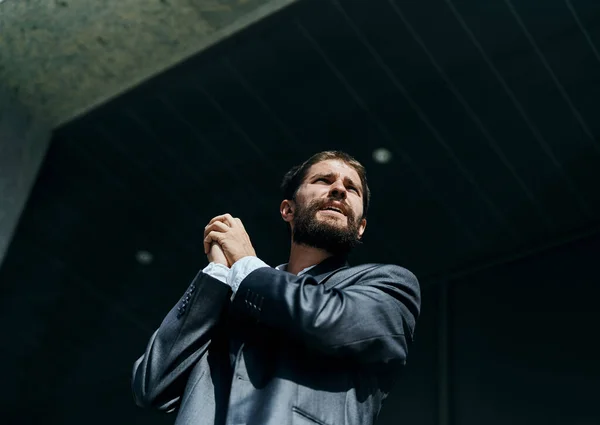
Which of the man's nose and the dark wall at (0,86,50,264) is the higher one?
the dark wall at (0,86,50,264)

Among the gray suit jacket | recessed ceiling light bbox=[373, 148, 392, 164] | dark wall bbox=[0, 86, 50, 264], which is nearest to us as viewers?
the gray suit jacket

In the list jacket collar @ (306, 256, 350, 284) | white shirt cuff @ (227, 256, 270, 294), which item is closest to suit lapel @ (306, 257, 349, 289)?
jacket collar @ (306, 256, 350, 284)

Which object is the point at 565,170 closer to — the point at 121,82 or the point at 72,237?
the point at 121,82

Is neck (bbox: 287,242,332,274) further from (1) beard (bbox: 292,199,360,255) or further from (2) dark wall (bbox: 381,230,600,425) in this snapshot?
(2) dark wall (bbox: 381,230,600,425)

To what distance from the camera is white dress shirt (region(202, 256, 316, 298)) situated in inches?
92.0

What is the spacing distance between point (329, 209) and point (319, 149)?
17.8 ft

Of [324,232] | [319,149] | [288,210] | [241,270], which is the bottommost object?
[241,270]

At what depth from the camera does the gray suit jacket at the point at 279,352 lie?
7.13 feet

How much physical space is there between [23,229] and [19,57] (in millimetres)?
2211

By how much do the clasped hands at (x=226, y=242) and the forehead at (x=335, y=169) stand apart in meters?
0.51

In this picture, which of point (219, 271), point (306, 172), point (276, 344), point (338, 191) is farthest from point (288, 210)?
point (276, 344)

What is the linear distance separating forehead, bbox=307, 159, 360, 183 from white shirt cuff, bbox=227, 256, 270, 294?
26.6 inches

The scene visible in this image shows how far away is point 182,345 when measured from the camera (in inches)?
91.3

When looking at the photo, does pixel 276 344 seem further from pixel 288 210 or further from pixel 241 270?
pixel 288 210
